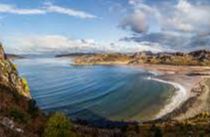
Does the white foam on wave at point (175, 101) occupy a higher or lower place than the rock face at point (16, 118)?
lower

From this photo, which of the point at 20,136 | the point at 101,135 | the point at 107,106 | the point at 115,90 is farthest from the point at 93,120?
the point at 115,90

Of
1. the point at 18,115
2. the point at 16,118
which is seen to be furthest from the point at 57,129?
the point at 18,115

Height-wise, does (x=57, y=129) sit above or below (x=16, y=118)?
below

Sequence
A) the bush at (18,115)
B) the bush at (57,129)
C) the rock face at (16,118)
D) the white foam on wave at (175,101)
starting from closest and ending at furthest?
the rock face at (16,118), the bush at (57,129), the bush at (18,115), the white foam on wave at (175,101)

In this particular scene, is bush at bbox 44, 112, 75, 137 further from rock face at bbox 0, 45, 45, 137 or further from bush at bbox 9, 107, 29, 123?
bush at bbox 9, 107, 29, 123

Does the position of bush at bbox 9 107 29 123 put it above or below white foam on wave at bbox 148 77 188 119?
above

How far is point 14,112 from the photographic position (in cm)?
4719

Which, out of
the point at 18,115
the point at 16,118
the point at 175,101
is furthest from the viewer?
the point at 175,101

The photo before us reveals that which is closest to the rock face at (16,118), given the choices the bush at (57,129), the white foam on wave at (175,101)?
the bush at (57,129)

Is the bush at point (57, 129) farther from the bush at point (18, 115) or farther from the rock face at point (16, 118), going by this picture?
the bush at point (18, 115)

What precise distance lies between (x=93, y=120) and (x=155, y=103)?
32.4 metres

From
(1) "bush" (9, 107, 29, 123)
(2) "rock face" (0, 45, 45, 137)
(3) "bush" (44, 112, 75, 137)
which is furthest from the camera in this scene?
(1) "bush" (9, 107, 29, 123)

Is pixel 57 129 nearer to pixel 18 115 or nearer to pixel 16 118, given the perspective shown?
pixel 16 118

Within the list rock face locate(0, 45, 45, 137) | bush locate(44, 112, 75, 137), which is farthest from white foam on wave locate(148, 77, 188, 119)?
bush locate(44, 112, 75, 137)
